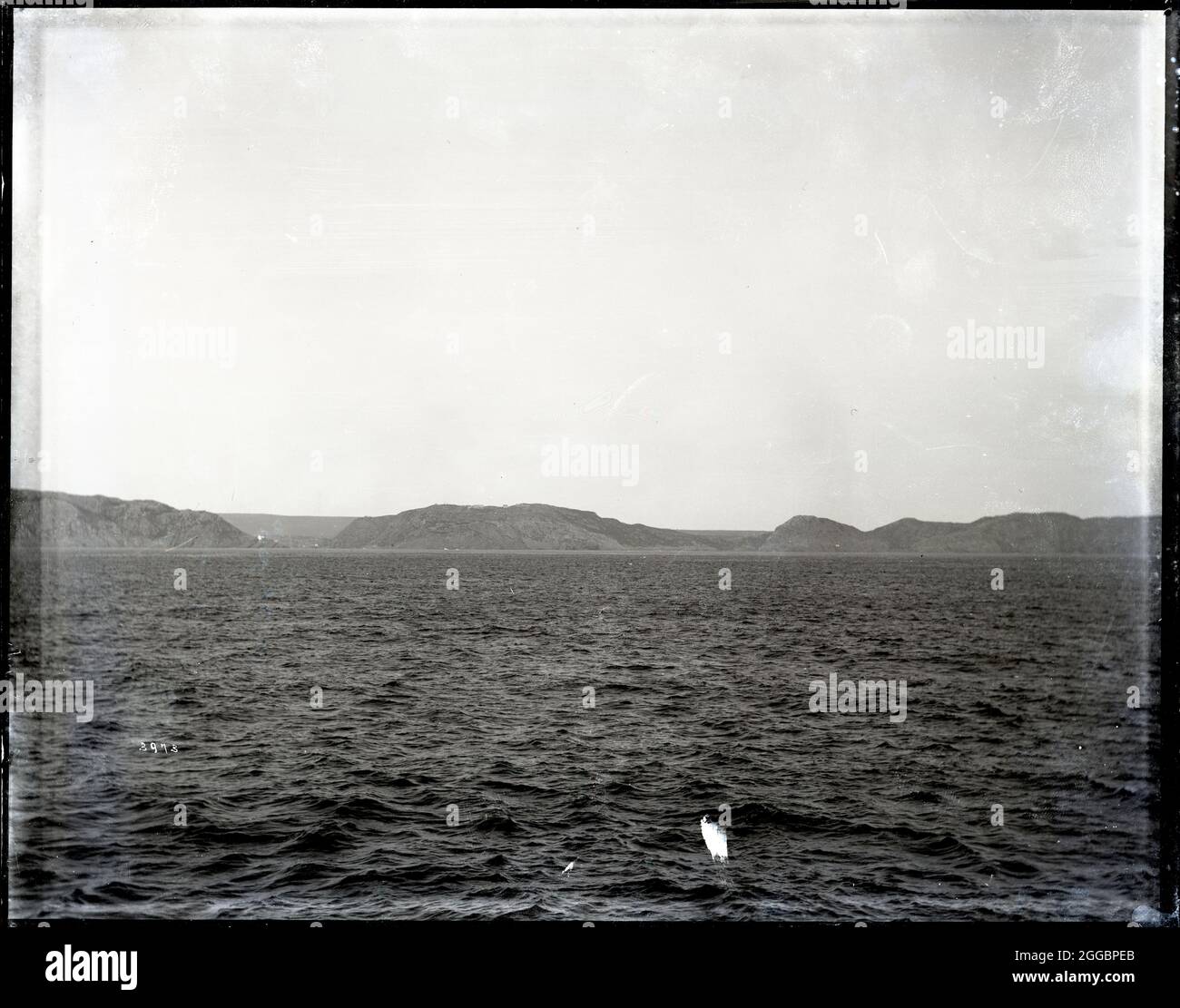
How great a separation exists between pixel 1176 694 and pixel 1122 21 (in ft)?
14.7

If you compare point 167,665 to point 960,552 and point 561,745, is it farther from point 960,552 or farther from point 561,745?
point 960,552

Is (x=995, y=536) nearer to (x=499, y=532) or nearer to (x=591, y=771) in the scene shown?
(x=591, y=771)

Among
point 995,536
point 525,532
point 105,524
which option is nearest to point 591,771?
point 105,524

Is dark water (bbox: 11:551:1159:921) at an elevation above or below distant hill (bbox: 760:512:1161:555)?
below

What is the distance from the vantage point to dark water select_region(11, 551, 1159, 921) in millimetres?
5824

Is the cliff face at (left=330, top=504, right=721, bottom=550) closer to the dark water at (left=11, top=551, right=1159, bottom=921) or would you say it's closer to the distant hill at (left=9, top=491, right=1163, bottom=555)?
the distant hill at (left=9, top=491, right=1163, bottom=555)

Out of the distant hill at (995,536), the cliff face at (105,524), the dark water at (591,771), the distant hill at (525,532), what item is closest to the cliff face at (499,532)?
the distant hill at (525,532)

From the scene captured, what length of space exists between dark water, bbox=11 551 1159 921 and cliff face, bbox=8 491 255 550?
303 millimetres

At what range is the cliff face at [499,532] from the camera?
75750 millimetres

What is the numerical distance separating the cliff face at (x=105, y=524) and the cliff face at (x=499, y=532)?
26182mm

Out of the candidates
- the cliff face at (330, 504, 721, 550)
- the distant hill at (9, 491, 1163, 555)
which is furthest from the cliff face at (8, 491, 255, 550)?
the cliff face at (330, 504, 721, 550)

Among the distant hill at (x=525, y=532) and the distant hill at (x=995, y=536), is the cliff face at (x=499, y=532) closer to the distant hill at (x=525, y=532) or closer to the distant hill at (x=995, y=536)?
the distant hill at (x=525, y=532)
